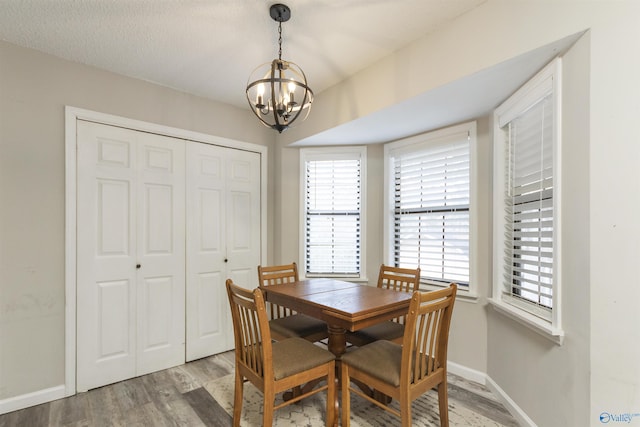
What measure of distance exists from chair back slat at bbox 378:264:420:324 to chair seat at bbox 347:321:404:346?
187 millimetres

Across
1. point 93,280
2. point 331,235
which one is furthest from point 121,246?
point 331,235

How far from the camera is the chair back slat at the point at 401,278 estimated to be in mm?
2695

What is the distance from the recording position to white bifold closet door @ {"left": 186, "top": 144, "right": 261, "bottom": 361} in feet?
10.3

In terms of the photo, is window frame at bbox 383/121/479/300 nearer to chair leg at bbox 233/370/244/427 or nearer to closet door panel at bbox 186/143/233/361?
closet door panel at bbox 186/143/233/361

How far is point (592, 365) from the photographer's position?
1.51 metres

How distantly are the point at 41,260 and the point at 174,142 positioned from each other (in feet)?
4.62

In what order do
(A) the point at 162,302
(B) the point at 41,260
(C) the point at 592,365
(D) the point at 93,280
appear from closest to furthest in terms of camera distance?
(C) the point at 592,365, (B) the point at 41,260, (D) the point at 93,280, (A) the point at 162,302

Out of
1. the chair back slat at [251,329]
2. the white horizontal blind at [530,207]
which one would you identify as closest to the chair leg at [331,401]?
the chair back slat at [251,329]

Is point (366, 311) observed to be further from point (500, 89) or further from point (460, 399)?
point (500, 89)

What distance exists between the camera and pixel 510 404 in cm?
221

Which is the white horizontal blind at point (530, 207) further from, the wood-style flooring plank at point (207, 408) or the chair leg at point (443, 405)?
the wood-style flooring plank at point (207, 408)

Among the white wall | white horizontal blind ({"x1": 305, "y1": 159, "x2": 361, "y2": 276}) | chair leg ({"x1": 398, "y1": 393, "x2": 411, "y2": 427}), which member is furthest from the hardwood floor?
white horizontal blind ({"x1": 305, "y1": 159, "x2": 361, "y2": 276})

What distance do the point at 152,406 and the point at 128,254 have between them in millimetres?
1225

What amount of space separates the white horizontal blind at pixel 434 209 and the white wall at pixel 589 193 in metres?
0.92
